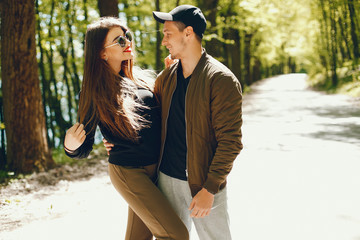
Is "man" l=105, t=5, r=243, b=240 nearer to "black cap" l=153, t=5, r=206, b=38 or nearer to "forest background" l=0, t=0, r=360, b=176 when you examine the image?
"black cap" l=153, t=5, r=206, b=38

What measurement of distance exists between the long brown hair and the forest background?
82 centimetres

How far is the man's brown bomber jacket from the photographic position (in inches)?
82.6

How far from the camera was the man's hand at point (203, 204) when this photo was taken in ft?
7.04

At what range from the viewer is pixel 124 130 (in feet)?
7.95

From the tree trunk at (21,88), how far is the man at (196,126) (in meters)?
5.47

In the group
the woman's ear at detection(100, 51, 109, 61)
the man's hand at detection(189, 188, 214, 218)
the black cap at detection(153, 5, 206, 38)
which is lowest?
the man's hand at detection(189, 188, 214, 218)

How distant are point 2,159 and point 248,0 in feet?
39.3

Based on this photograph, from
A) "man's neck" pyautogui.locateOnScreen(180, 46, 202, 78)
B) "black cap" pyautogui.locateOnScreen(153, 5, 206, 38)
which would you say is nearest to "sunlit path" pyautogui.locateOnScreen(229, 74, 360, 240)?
"man's neck" pyautogui.locateOnScreen(180, 46, 202, 78)

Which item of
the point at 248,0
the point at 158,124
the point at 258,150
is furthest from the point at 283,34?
the point at 158,124

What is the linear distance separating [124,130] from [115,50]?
705 mm

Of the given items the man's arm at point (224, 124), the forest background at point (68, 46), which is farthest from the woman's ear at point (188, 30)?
the forest background at point (68, 46)

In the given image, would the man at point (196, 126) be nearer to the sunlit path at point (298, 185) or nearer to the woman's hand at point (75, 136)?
the woman's hand at point (75, 136)

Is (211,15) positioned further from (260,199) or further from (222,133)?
(222,133)

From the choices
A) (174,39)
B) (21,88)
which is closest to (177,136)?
(174,39)
